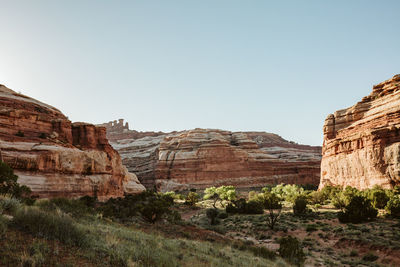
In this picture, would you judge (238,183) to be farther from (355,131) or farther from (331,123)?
(355,131)

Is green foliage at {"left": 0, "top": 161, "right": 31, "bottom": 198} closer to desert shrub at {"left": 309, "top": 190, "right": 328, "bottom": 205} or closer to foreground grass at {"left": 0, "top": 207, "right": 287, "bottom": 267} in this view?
foreground grass at {"left": 0, "top": 207, "right": 287, "bottom": 267}

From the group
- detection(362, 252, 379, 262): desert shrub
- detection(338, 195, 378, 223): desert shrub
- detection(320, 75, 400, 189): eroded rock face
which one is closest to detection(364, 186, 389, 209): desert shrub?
detection(320, 75, 400, 189): eroded rock face

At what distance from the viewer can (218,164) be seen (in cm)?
8175

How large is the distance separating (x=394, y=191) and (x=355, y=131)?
1501 centimetres

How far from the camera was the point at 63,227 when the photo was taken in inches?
247

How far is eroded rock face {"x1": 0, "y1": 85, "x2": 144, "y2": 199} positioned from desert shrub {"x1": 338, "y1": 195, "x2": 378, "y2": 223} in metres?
26.5

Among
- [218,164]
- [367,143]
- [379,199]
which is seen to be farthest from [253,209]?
[218,164]

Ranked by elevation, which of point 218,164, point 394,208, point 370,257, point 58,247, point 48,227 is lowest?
point 370,257

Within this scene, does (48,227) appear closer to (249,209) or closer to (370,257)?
(370,257)

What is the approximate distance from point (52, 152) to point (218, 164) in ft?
200

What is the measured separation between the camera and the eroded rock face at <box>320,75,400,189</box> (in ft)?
101

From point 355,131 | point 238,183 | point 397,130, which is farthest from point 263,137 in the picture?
point 397,130

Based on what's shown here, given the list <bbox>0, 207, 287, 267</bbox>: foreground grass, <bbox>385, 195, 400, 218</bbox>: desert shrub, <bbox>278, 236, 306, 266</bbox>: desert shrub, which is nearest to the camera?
<bbox>0, 207, 287, 267</bbox>: foreground grass

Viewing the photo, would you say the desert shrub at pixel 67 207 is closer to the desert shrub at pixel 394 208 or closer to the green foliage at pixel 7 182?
the green foliage at pixel 7 182
